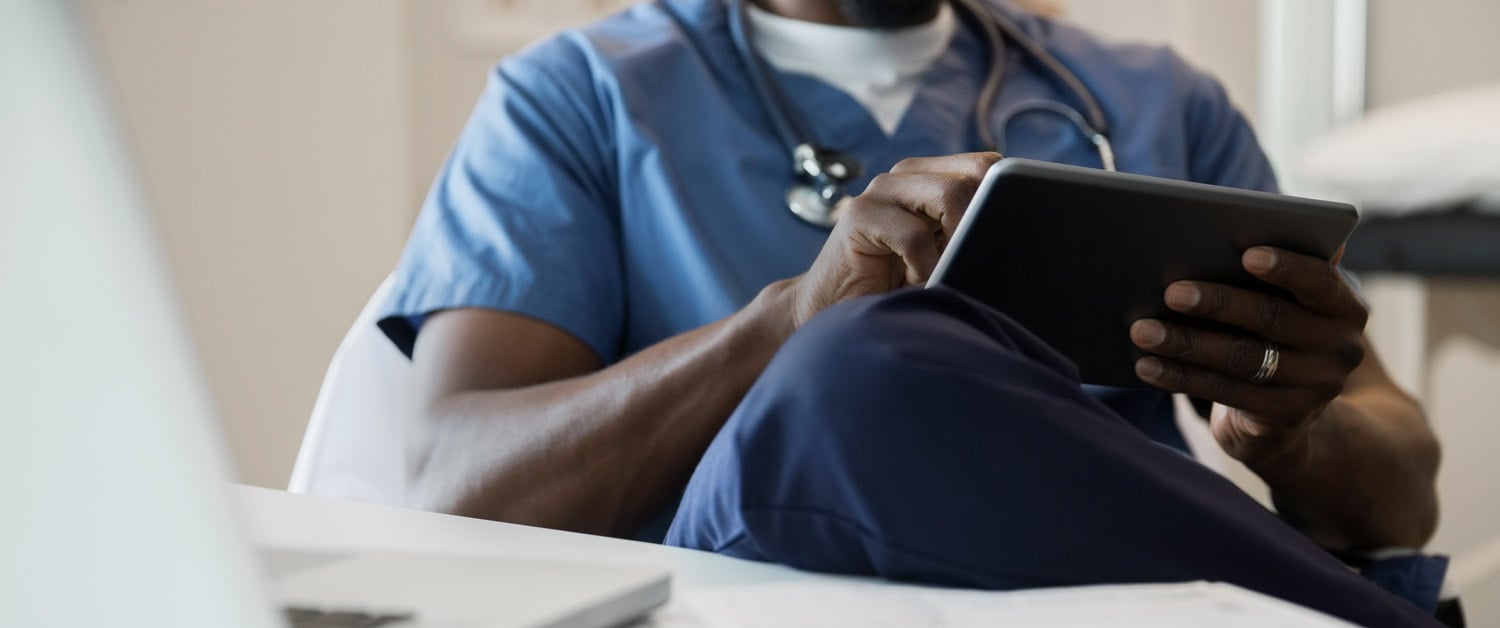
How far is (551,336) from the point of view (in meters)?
0.88

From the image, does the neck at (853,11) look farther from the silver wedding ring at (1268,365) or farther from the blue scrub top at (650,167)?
the silver wedding ring at (1268,365)

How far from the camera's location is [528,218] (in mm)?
911

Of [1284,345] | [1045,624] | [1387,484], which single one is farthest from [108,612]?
[1387,484]

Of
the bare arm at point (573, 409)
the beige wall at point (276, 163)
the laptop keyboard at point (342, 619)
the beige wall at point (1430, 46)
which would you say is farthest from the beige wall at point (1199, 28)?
the laptop keyboard at point (342, 619)

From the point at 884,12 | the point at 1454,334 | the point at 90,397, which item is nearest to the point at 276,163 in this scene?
the point at 884,12

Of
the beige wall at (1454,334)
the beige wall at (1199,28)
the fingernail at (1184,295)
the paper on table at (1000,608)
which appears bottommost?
the beige wall at (1454,334)

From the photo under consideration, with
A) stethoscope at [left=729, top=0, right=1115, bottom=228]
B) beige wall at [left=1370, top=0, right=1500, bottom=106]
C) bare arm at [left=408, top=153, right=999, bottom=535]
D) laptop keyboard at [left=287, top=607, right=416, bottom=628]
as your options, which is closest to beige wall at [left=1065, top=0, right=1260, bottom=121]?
beige wall at [left=1370, top=0, right=1500, bottom=106]

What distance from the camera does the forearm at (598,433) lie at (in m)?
0.77

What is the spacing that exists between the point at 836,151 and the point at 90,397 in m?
0.77

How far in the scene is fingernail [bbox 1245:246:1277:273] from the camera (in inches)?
23.4

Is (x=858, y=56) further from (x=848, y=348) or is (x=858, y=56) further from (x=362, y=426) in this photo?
(x=848, y=348)

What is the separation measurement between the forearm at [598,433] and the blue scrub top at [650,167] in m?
0.08

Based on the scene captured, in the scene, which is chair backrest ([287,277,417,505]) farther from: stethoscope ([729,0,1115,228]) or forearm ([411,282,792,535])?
stethoscope ([729,0,1115,228])

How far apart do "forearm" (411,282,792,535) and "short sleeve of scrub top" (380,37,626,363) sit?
0.07 meters
